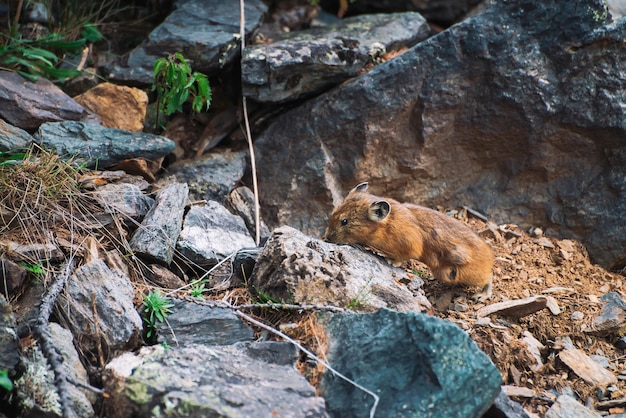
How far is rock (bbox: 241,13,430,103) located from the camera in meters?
7.92

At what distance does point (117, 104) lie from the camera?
788cm

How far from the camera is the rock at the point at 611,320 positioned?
618 cm

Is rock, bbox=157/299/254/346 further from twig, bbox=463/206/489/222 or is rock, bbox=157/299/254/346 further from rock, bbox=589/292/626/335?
twig, bbox=463/206/489/222

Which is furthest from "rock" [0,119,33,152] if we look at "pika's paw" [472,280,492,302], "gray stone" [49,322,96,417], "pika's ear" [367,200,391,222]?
"pika's paw" [472,280,492,302]

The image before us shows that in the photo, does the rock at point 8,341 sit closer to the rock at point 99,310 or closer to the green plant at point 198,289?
the rock at point 99,310

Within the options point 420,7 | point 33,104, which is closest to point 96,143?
point 33,104

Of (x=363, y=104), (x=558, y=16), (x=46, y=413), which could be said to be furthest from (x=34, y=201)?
(x=558, y=16)

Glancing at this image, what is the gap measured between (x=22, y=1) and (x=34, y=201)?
131 inches

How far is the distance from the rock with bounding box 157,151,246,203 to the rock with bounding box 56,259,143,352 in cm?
230

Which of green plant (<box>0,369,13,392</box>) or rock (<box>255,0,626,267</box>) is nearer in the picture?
green plant (<box>0,369,13,392</box>)

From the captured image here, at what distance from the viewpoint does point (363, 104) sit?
8.12 m

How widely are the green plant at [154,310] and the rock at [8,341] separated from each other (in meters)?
0.96

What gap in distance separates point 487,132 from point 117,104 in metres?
4.31

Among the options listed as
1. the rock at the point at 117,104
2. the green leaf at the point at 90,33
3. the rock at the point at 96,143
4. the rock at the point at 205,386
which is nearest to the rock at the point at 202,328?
the rock at the point at 205,386
